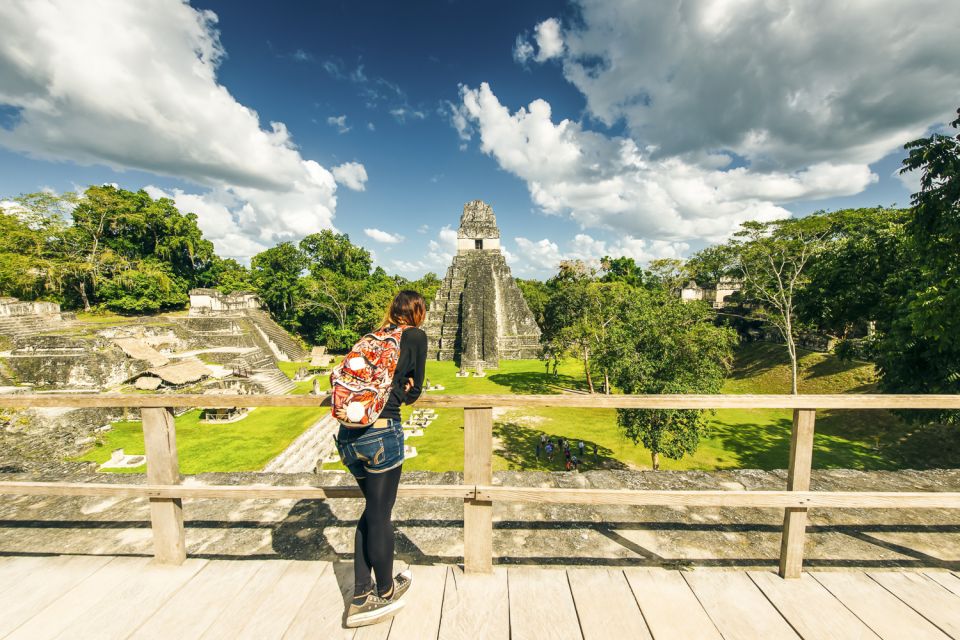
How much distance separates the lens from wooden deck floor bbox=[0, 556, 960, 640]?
1845 millimetres

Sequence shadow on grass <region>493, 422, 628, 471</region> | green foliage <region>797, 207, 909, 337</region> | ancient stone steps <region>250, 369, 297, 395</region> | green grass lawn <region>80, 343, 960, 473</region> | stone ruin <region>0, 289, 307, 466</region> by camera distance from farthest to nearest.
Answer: ancient stone steps <region>250, 369, 297, 395</region>, green foliage <region>797, 207, 909, 337</region>, stone ruin <region>0, 289, 307, 466</region>, shadow on grass <region>493, 422, 628, 471</region>, green grass lawn <region>80, 343, 960, 473</region>

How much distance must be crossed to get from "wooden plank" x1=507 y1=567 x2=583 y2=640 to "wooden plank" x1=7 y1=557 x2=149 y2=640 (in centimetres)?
231

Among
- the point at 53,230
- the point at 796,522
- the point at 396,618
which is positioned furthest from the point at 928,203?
the point at 53,230

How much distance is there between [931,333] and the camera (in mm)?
6703

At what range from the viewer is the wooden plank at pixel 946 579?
2.16 meters

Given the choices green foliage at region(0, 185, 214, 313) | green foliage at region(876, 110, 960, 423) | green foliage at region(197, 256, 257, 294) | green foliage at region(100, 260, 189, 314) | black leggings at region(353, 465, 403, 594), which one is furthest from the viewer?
green foliage at region(197, 256, 257, 294)

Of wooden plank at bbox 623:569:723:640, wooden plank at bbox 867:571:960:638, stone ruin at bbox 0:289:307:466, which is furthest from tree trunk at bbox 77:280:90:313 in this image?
wooden plank at bbox 867:571:960:638

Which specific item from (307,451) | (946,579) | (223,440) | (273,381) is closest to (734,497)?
(946,579)

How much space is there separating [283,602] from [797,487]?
3.04 metres

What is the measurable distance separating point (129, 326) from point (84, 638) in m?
29.3

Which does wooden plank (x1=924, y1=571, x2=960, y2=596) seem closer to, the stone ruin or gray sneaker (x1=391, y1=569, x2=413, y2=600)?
gray sneaker (x1=391, y1=569, x2=413, y2=600)

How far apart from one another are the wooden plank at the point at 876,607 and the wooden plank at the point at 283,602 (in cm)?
299

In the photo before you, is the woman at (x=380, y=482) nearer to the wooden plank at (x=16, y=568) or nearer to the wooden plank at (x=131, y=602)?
the wooden plank at (x=131, y=602)

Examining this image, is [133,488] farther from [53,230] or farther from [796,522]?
[53,230]
